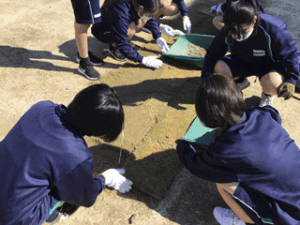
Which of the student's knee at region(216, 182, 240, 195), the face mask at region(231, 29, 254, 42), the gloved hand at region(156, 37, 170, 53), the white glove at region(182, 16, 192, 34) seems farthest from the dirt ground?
the face mask at region(231, 29, 254, 42)

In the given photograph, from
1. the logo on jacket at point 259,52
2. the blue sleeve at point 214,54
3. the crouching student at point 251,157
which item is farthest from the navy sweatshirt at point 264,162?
the blue sleeve at point 214,54

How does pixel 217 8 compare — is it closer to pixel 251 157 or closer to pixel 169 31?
pixel 169 31

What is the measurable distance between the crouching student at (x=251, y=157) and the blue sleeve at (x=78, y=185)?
2.15 ft

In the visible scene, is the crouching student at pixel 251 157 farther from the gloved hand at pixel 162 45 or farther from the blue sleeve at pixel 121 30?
the gloved hand at pixel 162 45

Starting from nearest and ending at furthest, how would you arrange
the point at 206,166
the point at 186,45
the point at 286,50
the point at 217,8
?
the point at 206,166
the point at 286,50
the point at 186,45
the point at 217,8

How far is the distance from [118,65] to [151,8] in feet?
2.60

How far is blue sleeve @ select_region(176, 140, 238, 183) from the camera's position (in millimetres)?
1466

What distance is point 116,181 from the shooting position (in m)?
1.88

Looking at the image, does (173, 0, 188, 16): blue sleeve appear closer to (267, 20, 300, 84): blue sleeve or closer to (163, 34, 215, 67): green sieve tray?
(163, 34, 215, 67): green sieve tray

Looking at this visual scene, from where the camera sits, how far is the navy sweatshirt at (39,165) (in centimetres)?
125

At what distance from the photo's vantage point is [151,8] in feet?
7.83

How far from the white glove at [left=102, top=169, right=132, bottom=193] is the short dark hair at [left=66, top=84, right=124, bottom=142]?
580 mm

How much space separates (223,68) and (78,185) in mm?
1635

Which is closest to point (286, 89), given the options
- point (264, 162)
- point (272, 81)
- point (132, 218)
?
point (272, 81)
